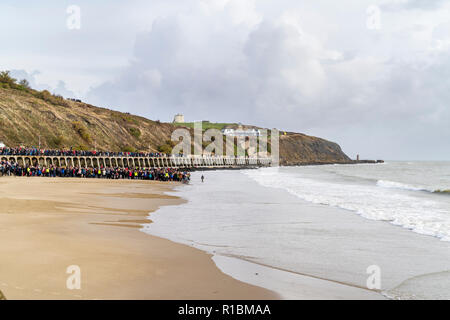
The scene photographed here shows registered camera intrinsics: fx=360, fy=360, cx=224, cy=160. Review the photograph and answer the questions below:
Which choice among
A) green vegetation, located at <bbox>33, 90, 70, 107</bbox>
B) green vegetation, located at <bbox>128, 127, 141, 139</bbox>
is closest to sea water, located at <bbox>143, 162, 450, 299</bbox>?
green vegetation, located at <bbox>128, 127, 141, 139</bbox>

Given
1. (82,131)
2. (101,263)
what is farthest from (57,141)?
(101,263)

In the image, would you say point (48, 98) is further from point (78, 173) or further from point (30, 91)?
point (78, 173)

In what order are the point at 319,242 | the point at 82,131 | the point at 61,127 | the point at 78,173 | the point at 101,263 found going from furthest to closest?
the point at 82,131
the point at 61,127
the point at 78,173
the point at 319,242
the point at 101,263

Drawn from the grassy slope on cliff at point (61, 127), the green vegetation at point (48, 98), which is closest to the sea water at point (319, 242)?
the grassy slope on cliff at point (61, 127)

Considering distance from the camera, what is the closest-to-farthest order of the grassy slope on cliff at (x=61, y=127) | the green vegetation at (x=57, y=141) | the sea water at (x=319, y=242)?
the sea water at (x=319, y=242)
the grassy slope on cliff at (x=61, y=127)
the green vegetation at (x=57, y=141)

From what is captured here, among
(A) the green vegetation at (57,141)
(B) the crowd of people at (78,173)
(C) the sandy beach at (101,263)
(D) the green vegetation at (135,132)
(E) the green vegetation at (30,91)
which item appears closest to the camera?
(C) the sandy beach at (101,263)

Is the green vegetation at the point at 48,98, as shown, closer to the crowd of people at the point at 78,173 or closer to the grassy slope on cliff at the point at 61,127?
the grassy slope on cliff at the point at 61,127

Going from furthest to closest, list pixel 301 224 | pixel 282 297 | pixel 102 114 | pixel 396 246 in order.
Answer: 1. pixel 102 114
2. pixel 301 224
3. pixel 396 246
4. pixel 282 297

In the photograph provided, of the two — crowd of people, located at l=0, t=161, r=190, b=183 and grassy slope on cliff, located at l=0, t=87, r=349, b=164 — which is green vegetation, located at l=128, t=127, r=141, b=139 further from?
crowd of people, located at l=0, t=161, r=190, b=183

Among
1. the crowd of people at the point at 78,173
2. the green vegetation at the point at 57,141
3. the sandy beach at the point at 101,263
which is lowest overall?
the sandy beach at the point at 101,263
